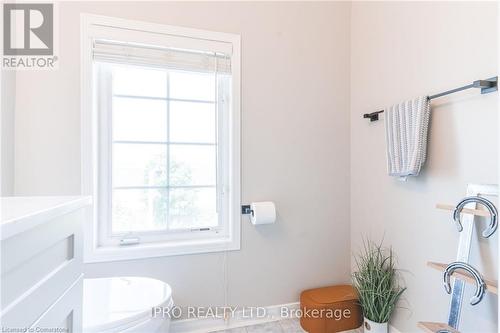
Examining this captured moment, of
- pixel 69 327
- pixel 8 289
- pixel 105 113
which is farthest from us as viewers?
pixel 105 113

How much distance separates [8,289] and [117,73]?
62.1 inches

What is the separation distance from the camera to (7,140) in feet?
4.76

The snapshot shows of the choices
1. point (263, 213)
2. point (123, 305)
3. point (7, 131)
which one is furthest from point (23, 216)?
point (263, 213)

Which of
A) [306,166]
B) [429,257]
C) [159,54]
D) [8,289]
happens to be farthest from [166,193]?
[429,257]

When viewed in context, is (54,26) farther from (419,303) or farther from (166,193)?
(419,303)

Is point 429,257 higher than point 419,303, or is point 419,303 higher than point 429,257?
point 429,257

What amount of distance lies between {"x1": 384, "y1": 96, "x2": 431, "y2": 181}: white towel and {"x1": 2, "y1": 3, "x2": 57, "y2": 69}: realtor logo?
195 centimetres

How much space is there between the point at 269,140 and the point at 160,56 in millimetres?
882

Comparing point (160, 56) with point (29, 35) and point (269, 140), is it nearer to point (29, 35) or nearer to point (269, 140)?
point (29, 35)

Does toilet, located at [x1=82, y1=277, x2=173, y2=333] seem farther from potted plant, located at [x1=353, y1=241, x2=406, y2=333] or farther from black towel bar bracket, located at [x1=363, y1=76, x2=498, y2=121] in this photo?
black towel bar bracket, located at [x1=363, y1=76, x2=498, y2=121]

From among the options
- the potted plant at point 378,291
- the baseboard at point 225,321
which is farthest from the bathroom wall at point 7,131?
the potted plant at point 378,291

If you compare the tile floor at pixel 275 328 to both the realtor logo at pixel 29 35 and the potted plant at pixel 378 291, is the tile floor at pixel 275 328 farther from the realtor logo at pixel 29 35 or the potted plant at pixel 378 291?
the realtor logo at pixel 29 35

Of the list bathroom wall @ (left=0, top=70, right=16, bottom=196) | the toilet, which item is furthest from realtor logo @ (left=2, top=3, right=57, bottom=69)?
the toilet

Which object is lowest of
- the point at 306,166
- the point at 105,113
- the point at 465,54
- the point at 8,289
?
the point at 8,289
